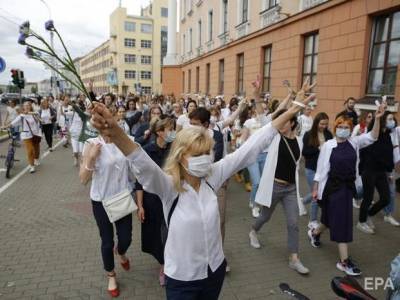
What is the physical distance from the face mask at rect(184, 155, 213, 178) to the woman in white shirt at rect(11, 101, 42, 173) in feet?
27.0

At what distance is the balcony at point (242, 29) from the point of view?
1716 cm

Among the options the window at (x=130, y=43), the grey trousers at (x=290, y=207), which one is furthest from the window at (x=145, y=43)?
the grey trousers at (x=290, y=207)

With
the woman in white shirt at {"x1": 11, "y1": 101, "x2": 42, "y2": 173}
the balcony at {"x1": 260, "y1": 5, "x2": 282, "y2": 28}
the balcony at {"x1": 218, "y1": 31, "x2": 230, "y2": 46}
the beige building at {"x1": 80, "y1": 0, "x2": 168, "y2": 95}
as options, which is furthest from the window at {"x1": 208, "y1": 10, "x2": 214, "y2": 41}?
the beige building at {"x1": 80, "y1": 0, "x2": 168, "y2": 95}

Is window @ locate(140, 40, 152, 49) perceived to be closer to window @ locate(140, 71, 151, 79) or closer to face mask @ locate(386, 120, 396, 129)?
window @ locate(140, 71, 151, 79)

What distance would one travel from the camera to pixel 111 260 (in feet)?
11.5

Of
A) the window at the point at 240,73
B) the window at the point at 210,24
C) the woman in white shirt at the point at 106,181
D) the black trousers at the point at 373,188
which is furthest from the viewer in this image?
the window at the point at 210,24

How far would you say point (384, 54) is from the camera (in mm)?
8820

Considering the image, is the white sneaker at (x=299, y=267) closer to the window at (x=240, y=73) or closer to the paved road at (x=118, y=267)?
the paved road at (x=118, y=267)

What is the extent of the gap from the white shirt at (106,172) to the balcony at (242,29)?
15416 mm

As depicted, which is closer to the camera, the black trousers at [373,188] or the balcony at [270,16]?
the black trousers at [373,188]

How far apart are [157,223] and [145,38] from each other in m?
77.9

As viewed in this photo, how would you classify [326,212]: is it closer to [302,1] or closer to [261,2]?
[302,1]

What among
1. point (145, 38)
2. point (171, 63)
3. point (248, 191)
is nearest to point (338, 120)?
point (248, 191)

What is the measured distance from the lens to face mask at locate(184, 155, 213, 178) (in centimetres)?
208
